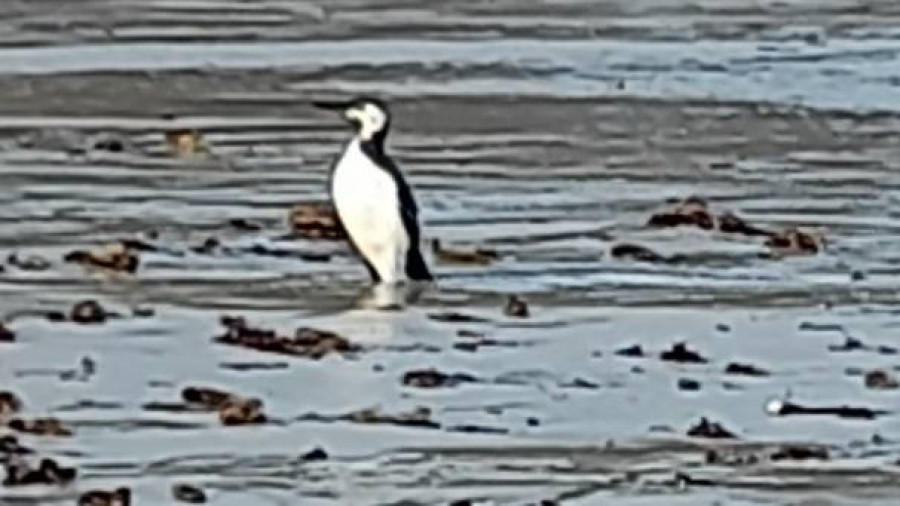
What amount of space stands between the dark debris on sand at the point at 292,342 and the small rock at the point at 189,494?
218cm

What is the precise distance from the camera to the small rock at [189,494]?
9.00 m

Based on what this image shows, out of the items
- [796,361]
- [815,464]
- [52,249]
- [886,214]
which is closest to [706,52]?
[886,214]

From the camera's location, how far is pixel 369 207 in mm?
13727

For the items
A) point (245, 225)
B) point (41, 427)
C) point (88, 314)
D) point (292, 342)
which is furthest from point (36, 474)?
point (245, 225)

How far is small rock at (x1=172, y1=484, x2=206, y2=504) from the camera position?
29.5 ft

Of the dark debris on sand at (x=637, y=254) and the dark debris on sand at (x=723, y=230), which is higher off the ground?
the dark debris on sand at (x=723, y=230)

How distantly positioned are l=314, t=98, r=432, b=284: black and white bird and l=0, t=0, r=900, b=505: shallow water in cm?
19

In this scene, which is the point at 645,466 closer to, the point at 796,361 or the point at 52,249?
the point at 796,361

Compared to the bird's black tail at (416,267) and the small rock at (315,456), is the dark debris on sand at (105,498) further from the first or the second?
the bird's black tail at (416,267)

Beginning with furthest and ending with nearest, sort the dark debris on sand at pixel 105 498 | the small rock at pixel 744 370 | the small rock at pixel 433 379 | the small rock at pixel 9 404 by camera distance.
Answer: the small rock at pixel 744 370 → the small rock at pixel 433 379 → the small rock at pixel 9 404 → the dark debris on sand at pixel 105 498

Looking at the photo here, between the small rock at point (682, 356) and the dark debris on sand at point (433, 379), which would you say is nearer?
the dark debris on sand at point (433, 379)

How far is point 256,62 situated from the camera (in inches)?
798

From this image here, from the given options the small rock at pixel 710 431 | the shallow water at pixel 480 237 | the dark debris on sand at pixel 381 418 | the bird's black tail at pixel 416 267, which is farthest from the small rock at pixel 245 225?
the small rock at pixel 710 431

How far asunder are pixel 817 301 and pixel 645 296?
597 millimetres
